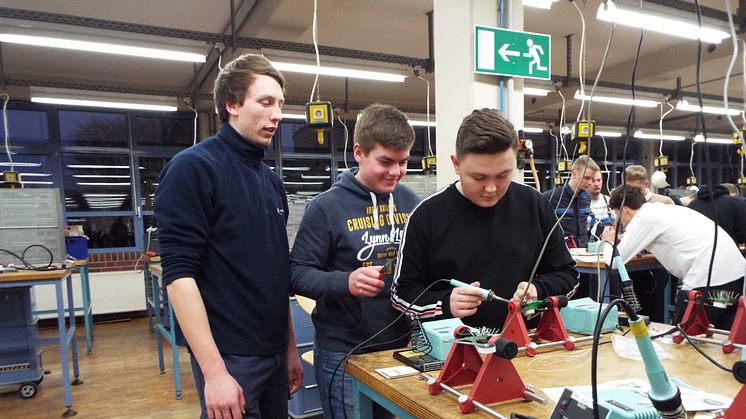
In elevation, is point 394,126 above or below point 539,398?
above

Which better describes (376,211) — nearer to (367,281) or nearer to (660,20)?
(367,281)

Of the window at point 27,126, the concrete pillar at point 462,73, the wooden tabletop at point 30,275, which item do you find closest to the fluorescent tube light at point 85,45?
the wooden tabletop at point 30,275

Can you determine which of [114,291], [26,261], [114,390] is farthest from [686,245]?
[114,291]

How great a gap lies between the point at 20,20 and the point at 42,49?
5.66 feet

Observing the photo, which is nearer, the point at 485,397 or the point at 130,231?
the point at 485,397

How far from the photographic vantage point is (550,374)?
0.95m

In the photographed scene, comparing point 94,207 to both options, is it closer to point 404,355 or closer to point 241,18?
point 241,18

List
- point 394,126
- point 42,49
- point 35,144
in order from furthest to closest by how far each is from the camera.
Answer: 1. point 35,144
2. point 42,49
3. point 394,126

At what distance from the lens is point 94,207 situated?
5.94 m

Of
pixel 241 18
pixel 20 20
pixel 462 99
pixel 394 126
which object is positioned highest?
pixel 241 18

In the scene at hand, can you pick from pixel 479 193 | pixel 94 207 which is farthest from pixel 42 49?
pixel 479 193

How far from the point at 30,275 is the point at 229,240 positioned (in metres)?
2.41

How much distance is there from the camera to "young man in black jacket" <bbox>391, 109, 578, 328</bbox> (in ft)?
3.59

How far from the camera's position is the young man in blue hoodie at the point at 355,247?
1.20 meters
